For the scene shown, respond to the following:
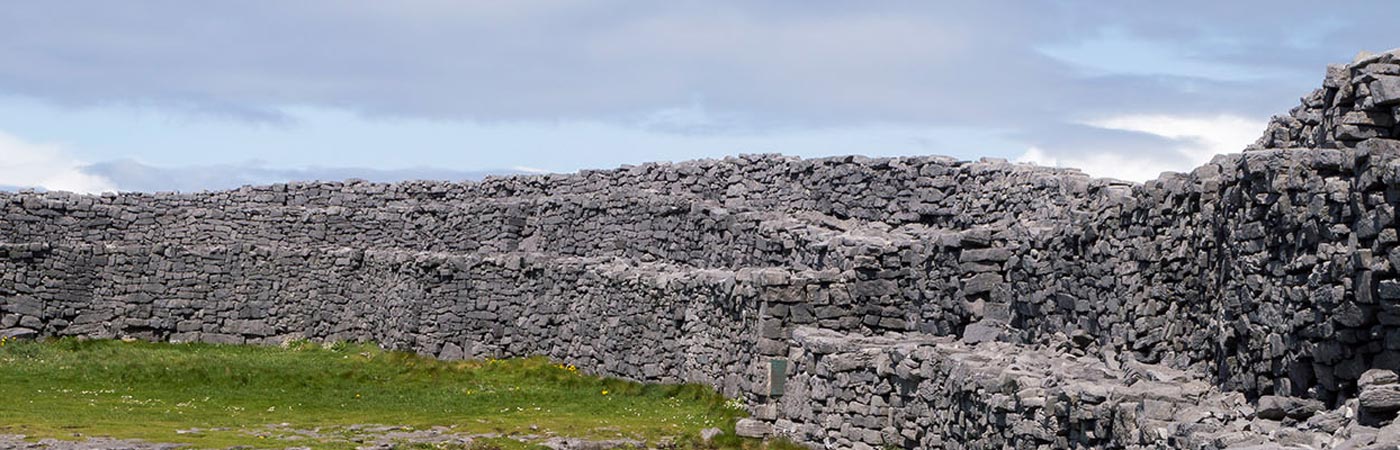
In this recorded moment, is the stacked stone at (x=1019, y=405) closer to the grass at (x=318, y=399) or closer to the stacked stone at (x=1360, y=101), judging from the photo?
the grass at (x=318, y=399)

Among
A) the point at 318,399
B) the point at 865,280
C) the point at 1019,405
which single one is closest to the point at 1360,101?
the point at 1019,405

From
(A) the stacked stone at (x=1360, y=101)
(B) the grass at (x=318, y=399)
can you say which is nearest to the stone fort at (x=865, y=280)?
(A) the stacked stone at (x=1360, y=101)

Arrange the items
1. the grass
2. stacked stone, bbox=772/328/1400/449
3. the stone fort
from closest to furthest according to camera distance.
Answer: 1. stacked stone, bbox=772/328/1400/449
2. the stone fort
3. the grass

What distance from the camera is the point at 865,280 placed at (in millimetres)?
26406

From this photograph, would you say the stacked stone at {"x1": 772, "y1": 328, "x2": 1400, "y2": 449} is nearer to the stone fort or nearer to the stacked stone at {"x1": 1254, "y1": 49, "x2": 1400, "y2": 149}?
the stone fort

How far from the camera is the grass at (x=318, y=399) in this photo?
26.6 m

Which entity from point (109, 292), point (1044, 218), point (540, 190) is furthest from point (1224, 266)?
point (109, 292)

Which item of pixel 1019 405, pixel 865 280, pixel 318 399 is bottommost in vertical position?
pixel 318 399

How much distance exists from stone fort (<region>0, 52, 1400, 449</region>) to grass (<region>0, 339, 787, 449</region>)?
1.09 m

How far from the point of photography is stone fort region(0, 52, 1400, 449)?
14039mm

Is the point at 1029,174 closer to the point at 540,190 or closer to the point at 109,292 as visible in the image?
the point at 540,190

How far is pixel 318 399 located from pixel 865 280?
1193 cm

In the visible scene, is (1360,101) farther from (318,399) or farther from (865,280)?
(318,399)

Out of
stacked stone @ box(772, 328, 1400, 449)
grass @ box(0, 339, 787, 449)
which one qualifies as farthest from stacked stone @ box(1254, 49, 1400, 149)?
grass @ box(0, 339, 787, 449)
